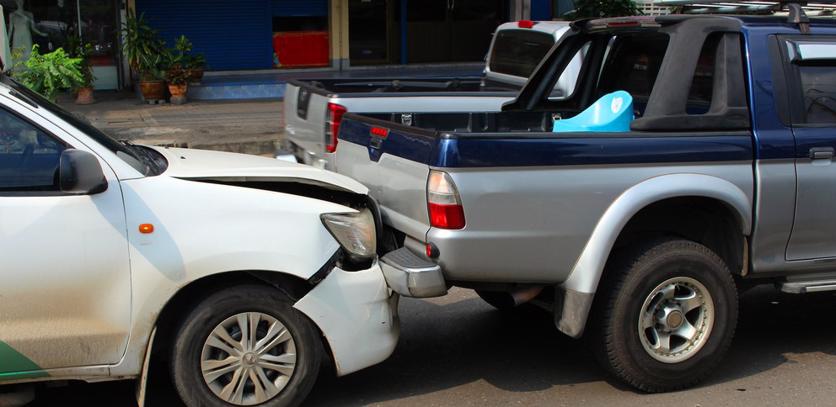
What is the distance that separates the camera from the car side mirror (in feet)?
13.2

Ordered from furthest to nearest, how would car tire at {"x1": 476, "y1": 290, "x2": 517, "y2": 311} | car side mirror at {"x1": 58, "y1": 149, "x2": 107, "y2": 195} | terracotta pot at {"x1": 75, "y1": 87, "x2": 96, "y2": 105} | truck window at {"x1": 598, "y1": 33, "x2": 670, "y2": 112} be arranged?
terracotta pot at {"x1": 75, "y1": 87, "x2": 96, "y2": 105}
truck window at {"x1": 598, "y1": 33, "x2": 670, "y2": 112}
car tire at {"x1": 476, "y1": 290, "x2": 517, "y2": 311}
car side mirror at {"x1": 58, "y1": 149, "x2": 107, "y2": 195}

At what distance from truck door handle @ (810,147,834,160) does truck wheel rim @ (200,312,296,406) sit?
9.67 feet

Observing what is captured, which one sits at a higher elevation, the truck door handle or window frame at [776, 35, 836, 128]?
window frame at [776, 35, 836, 128]

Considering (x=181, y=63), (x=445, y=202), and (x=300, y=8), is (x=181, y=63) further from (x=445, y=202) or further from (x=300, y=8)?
(x=445, y=202)

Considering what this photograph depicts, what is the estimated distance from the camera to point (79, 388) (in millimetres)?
5086

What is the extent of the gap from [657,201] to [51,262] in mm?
2937

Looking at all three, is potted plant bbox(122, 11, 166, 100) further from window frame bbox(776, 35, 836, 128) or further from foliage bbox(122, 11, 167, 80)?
window frame bbox(776, 35, 836, 128)

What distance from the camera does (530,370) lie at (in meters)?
5.40

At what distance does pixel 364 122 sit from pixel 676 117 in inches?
68.3

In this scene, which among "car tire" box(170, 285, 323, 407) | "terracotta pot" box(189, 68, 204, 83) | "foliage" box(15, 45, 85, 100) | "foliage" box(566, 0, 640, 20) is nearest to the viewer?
"car tire" box(170, 285, 323, 407)

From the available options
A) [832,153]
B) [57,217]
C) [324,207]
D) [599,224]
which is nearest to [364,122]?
[324,207]

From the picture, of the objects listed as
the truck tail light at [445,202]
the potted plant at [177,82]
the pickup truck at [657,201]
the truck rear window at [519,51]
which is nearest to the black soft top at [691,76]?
the pickup truck at [657,201]

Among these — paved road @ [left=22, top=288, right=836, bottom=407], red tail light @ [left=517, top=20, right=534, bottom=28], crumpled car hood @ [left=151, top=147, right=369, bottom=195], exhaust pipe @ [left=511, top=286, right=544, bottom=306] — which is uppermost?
red tail light @ [left=517, top=20, right=534, bottom=28]

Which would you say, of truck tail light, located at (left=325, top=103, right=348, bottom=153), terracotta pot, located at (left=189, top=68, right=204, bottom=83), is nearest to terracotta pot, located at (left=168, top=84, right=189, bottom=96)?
terracotta pot, located at (left=189, top=68, right=204, bottom=83)
